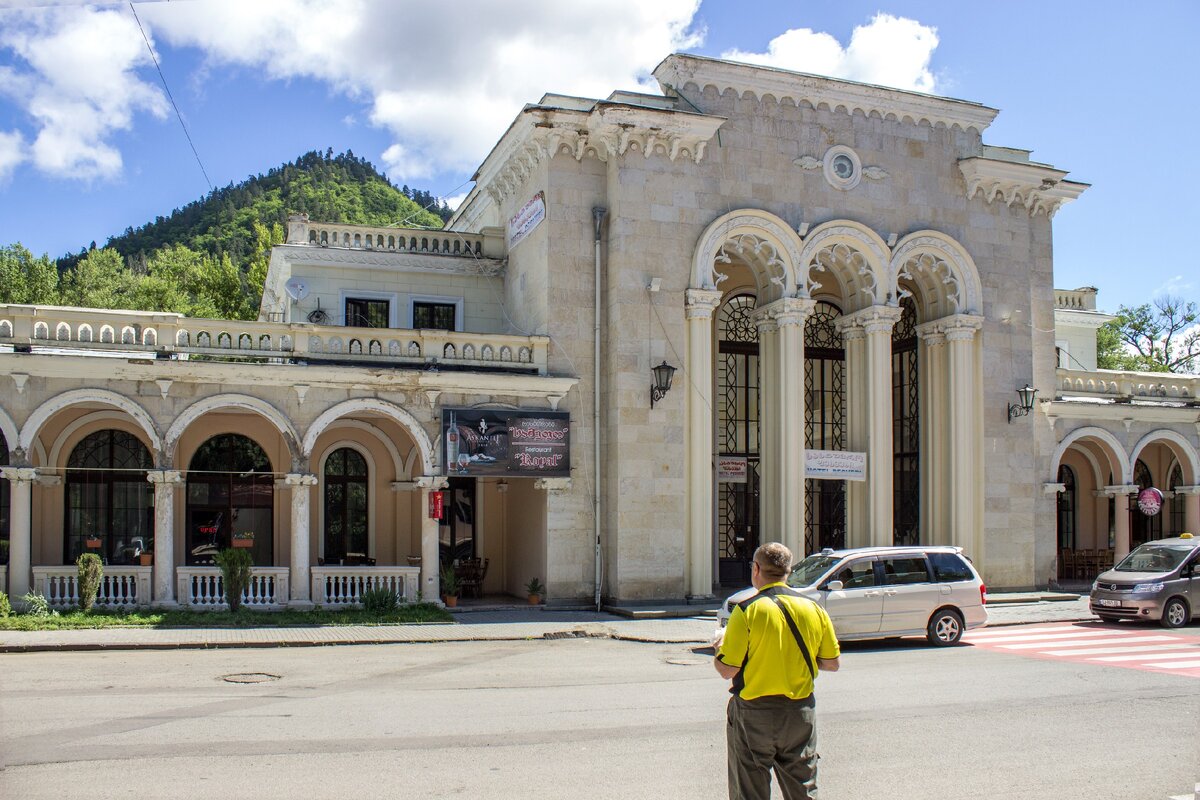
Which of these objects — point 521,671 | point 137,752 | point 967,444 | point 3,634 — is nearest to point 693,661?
point 521,671

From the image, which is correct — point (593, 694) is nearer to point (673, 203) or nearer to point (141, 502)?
point (673, 203)

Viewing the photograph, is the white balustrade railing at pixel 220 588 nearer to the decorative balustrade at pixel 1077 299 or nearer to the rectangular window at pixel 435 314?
the rectangular window at pixel 435 314

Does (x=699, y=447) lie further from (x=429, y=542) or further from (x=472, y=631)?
(x=472, y=631)

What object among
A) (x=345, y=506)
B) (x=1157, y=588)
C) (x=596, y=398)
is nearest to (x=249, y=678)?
(x=596, y=398)

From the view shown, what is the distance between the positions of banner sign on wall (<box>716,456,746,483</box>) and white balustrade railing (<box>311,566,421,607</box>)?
845cm

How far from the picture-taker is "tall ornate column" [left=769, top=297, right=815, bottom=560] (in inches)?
875

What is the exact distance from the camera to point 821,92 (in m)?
22.9

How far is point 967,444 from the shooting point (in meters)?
23.9

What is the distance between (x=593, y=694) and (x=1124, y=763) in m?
5.44

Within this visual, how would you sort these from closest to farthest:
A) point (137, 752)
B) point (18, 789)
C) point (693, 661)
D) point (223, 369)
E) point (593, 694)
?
point (18, 789) → point (137, 752) → point (593, 694) → point (693, 661) → point (223, 369)

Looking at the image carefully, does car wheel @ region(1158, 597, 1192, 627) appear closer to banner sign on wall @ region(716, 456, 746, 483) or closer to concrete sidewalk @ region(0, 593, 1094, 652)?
concrete sidewalk @ region(0, 593, 1094, 652)

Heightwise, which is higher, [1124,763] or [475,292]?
[475,292]

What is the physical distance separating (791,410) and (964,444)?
14.7 feet

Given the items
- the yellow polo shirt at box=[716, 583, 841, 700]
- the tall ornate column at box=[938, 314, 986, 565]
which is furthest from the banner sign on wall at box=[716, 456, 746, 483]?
the yellow polo shirt at box=[716, 583, 841, 700]
